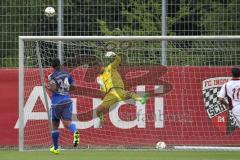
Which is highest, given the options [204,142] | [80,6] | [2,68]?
[80,6]

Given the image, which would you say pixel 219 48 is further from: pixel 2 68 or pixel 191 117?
pixel 2 68

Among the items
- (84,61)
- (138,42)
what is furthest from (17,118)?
(138,42)

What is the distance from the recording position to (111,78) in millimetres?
22016

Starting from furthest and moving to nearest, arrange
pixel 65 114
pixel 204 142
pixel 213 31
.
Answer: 1. pixel 213 31
2. pixel 204 142
3. pixel 65 114

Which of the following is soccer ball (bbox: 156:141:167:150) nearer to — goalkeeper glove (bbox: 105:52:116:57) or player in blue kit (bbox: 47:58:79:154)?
goalkeeper glove (bbox: 105:52:116:57)

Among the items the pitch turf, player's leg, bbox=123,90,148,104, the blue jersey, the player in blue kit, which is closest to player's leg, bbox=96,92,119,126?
player's leg, bbox=123,90,148,104

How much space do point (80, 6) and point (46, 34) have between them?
1201 mm

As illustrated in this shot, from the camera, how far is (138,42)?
21.8m

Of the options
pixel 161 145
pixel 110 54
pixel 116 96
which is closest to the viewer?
pixel 161 145

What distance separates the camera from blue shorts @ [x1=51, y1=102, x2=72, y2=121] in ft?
64.3

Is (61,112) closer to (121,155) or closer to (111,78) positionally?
(121,155)

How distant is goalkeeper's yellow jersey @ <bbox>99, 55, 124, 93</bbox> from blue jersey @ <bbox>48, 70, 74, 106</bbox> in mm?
2476

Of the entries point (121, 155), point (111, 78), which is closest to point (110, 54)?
point (111, 78)

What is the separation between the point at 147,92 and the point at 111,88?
93 centimetres
